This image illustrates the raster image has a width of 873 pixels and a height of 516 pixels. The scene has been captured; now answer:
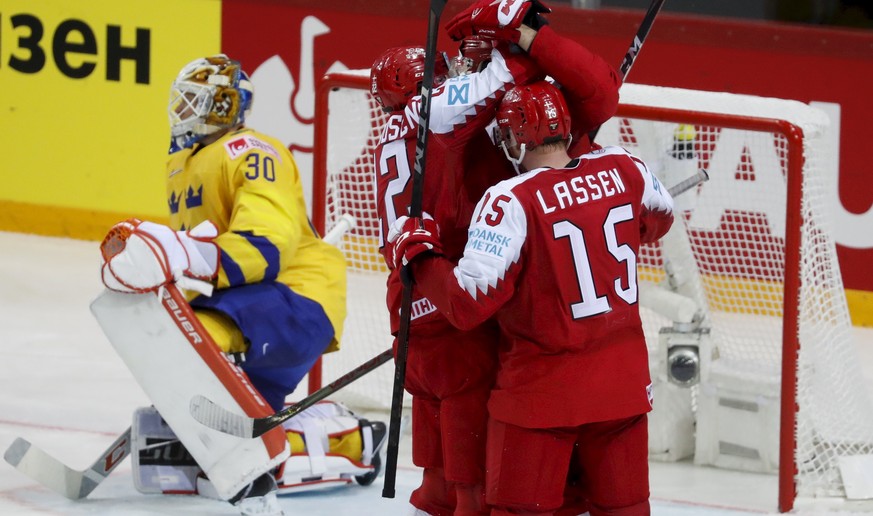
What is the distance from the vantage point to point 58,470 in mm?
4035

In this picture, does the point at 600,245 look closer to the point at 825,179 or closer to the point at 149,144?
the point at 825,179

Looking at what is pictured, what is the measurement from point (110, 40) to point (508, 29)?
13.7ft

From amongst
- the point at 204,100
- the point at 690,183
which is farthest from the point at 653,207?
the point at 204,100

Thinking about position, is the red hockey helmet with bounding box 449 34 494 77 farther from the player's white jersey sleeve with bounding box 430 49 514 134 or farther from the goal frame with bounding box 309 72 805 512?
the goal frame with bounding box 309 72 805 512

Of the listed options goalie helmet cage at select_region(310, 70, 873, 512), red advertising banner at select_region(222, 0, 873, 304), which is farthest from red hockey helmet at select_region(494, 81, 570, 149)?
red advertising banner at select_region(222, 0, 873, 304)

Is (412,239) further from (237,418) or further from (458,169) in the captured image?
(237,418)

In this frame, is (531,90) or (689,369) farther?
(689,369)

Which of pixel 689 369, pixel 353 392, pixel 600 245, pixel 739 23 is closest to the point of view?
pixel 600 245

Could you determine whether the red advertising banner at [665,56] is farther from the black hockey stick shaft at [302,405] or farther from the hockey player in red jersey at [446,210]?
the hockey player in red jersey at [446,210]

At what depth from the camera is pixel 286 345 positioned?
156 inches

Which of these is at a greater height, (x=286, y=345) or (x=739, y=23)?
(x=739, y=23)

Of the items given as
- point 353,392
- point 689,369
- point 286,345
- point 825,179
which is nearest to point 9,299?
point 353,392

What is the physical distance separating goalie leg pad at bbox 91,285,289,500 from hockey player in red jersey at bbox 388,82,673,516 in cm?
87

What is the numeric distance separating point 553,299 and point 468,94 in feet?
1.45
